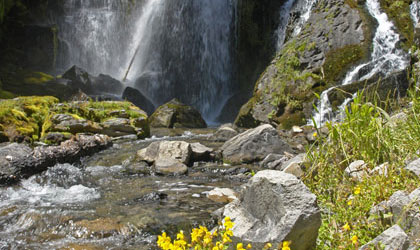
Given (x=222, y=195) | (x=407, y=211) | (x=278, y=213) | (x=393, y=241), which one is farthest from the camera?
(x=222, y=195)

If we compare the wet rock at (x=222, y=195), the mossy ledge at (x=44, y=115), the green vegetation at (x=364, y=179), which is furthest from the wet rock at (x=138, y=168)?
the green vegetation at (x=364, y=179)

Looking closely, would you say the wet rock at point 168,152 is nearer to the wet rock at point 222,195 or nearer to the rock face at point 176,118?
the wet rock at point 222,195

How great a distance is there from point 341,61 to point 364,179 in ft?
28.4

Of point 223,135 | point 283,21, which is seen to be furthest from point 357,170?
point 283,21

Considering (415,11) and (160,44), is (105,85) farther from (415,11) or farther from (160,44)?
(415,11)

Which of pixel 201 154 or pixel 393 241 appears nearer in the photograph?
pixel 393 241

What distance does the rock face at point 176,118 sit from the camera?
13.9m

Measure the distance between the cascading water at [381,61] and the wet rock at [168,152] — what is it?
175 inches

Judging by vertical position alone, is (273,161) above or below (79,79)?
below

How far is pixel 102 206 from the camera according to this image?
16.0 feet

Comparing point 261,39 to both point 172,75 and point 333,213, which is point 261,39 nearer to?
point 172,75

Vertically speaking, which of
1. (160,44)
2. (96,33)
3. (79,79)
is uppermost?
(96,33)

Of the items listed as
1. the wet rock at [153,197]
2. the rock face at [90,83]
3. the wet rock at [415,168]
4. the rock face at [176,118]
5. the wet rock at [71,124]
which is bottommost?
the rock face at [176,118]

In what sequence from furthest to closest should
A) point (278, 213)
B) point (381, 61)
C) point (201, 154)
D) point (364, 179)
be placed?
1. point (381, 61)
2. point (201, 154)
3. point (364, 179)
4. point (278, 213)
